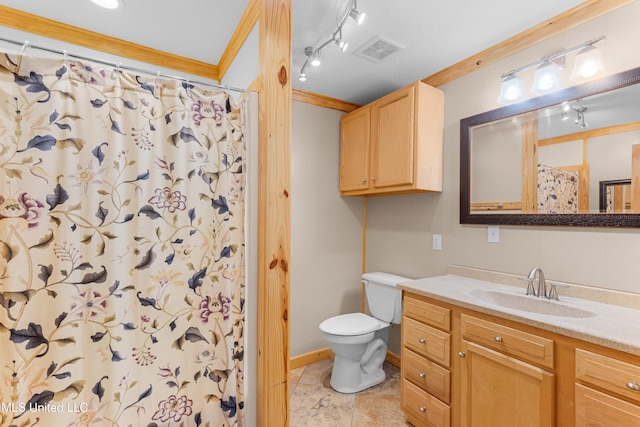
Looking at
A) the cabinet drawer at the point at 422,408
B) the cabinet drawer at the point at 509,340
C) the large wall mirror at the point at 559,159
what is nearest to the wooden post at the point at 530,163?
the large wall mirror at the point at 559,159

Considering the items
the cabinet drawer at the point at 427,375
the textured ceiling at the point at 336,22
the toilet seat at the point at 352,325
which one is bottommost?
the cabinet drawer at the point at 427,375

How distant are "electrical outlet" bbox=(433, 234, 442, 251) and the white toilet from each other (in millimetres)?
397

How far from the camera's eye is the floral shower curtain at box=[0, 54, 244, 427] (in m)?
0.96

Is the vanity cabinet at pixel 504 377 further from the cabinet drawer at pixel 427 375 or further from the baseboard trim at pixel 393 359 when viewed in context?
the baseboard trim at pixel 393 359

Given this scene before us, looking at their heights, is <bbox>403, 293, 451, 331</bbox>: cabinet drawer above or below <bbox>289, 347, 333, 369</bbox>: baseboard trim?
above

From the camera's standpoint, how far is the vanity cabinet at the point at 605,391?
101 cm

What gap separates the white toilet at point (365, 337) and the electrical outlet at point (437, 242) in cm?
40

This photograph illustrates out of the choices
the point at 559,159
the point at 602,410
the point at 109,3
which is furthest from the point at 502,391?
the point at 109,3

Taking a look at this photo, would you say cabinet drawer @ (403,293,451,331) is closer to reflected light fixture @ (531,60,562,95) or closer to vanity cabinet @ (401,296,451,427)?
vanity cabinet @ (401,296,451,427)

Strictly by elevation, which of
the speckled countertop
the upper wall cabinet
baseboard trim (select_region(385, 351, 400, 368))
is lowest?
baseboard trim (select_region(385, 351, 400, 368))

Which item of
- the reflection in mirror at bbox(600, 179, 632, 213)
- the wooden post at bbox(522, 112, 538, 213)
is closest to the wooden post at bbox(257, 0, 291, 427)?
the wooden post at bbox(522, 112, 538, 213)

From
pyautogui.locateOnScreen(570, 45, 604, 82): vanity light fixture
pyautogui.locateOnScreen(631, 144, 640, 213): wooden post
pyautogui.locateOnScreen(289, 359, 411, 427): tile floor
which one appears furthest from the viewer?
pyautogui.locateOnScreen(289, 359, 411, 427): tile floor

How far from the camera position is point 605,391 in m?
1.08

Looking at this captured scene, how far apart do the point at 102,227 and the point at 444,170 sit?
85.9 inches
